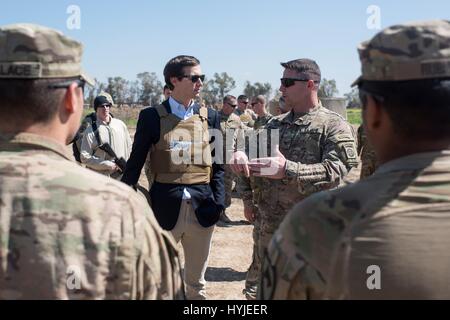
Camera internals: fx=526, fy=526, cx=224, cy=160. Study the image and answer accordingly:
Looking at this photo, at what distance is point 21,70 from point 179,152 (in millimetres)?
2596

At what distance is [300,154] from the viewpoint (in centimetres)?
398

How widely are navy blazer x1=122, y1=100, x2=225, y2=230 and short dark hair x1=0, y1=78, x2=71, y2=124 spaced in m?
2.47

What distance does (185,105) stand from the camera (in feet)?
14.3

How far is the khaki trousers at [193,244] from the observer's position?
427 cm

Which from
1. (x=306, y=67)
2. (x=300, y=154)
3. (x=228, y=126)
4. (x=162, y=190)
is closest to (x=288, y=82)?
(x=306, y=67)

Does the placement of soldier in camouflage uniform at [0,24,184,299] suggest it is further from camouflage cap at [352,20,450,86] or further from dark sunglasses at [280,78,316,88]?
dark sunglasses at [280,78,316,88]

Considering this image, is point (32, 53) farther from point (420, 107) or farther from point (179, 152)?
point (179, 152)

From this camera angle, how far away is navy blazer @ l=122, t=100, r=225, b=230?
420 centimetres

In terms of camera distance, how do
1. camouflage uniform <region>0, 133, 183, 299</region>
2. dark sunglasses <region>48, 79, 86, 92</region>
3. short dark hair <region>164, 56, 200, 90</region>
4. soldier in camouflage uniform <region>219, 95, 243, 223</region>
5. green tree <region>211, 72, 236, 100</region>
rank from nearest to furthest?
1. camouflage uniform <region>0, 133, 183, 299</region>
2. dark sunglasses <region>48, 79, 86, 92</region>
3. short dark hair <region>164, 56, 200, 90</region>
4. soldier in camouflage uniform <region>219, 95, 243, 223</region>
5. green tree <region>211, 72, 236, 100</region>

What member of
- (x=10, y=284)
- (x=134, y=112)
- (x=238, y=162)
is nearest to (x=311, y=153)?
(x=238, y=162)

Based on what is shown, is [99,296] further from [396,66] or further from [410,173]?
[396,66]

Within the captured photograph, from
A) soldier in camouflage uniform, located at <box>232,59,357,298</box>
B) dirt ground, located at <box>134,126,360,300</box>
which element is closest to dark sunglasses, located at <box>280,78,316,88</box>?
soldier in camouflage uniform, located at <box>232,59,357,298</box>
